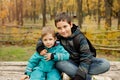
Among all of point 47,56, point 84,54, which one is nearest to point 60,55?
point 47,56

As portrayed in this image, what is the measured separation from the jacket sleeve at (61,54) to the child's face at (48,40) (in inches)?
4.0

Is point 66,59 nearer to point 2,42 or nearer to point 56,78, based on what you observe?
point 56,78

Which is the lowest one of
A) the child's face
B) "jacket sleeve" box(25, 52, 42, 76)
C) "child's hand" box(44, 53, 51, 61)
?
"jacket sleeve" box(25, 52, 42, 76)

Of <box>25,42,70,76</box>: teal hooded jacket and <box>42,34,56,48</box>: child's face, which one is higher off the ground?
<box>42,34,56,48</box>: child's face

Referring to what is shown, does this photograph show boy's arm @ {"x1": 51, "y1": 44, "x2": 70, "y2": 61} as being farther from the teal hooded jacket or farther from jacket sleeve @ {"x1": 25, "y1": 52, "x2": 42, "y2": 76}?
jacket sleeve @ {"x1": 25, "y1": 52, "x2": 42, "y2": 76}

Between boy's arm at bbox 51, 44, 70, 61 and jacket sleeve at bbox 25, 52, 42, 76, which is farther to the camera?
jacket sleeve at bbox 25, 52, 42, 76

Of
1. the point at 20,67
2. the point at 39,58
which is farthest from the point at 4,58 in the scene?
the point at 39,58

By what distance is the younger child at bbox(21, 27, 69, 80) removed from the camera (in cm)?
314

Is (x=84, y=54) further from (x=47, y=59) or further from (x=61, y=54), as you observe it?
(x=47, y=59)

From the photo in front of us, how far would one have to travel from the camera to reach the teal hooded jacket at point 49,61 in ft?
10.4

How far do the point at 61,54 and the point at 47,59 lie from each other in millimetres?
152

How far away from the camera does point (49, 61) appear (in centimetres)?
322

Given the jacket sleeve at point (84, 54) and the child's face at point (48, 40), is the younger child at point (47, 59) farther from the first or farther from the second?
the jacket sleeve at point (84, 54)

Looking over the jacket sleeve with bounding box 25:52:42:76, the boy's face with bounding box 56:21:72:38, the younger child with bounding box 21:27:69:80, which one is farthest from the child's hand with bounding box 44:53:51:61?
the boy's face with bounding box 56:21:72:38
